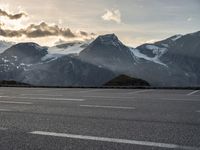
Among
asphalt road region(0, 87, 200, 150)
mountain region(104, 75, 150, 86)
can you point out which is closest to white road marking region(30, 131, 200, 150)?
asphalt road region(0, 87, 200, 150)

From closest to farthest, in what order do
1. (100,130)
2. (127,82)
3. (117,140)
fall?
(117,140), (100,130), (127,82)

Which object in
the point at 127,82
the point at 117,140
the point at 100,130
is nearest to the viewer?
the point at 117,140

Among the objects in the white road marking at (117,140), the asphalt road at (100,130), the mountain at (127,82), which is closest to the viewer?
the white road marking at (117,140)

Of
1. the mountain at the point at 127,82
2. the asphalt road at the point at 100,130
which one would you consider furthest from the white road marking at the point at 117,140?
the mountain at the point at 127,82

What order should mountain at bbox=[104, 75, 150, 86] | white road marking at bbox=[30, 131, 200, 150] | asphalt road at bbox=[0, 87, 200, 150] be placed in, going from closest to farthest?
white road marking at bbox=[30, 131, 200, 150]
asphalt road at bbox=[0, 87, 200, 150]
mountain at bbox=[104, 75, 150, 86]

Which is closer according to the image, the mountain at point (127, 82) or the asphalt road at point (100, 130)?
the asphalt road at point (100, 130)

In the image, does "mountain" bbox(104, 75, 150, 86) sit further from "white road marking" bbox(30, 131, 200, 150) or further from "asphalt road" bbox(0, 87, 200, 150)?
"white road marking" bbox(30, 131, 200, 150)

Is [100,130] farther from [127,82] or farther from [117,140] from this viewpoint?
[127,82]

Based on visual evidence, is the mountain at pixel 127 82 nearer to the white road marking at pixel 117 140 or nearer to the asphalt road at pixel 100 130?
the asphalt road at pixel 100 130

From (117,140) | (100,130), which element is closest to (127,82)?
(100,130)

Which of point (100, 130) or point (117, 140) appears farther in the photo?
point (100, 130)

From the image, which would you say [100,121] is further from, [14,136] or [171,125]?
[14,136]

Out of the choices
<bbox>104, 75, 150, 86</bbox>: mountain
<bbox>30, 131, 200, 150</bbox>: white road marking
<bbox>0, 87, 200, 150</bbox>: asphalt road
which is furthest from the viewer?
<bbox>104, 75, 150, 86</bbox>: mountain

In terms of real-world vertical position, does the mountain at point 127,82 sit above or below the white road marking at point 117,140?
above
